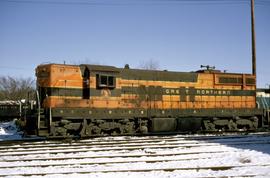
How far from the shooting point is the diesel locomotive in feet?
46.2

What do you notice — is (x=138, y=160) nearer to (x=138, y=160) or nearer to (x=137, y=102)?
(x=138, y=160)

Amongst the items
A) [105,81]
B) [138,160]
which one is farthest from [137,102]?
[138,160]

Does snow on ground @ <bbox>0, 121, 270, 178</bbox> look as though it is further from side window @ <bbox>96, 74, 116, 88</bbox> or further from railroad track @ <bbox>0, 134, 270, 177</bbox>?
side window @ <bbox>96, 74, 116, 88</bbox>

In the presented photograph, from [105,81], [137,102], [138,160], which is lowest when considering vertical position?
[138,160]

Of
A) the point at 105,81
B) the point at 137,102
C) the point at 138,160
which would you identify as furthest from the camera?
the point at 137,102

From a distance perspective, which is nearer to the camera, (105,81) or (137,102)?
(105,81)

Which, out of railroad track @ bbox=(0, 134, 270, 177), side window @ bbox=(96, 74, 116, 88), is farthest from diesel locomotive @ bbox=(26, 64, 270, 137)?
railroad track @ bbox=(0, 134, 270, 177)

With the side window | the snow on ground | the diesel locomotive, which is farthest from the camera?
the side window

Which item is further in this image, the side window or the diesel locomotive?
the side window

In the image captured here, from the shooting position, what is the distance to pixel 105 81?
48.9 ft

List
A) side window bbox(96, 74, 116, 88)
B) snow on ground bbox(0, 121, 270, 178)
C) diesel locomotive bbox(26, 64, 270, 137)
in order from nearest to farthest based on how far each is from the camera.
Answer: snow on ground bbox(0, 121, 270, 178), diesel locomotive bbox(26, 64, 270, 137), side window bbox(96, 74, 116, 88)

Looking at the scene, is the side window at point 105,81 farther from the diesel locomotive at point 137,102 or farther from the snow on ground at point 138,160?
the snow on ground at point 138,160

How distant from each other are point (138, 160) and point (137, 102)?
719 centimetres

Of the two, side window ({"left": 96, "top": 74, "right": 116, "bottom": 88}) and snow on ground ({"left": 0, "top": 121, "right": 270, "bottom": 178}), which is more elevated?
side window ({"left": 96, "top": 74, "right": 116, "bottom": 88})
